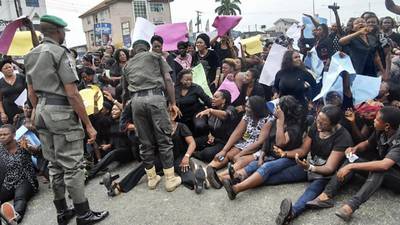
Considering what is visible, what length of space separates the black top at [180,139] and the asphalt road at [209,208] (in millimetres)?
620

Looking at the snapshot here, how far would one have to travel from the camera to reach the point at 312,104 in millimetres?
5262

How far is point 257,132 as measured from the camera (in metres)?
4.73

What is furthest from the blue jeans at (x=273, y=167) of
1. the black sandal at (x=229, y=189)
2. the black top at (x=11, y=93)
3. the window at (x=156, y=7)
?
the window at (x=156, y=7)

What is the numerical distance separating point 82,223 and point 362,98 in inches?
132

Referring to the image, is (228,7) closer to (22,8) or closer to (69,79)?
(22,8)

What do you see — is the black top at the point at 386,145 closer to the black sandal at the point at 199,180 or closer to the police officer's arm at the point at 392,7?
the black sandal at the point at 199,180

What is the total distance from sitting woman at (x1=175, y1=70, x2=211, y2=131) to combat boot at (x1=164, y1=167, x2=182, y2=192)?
105cm

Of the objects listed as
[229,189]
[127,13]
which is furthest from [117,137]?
[127,13]

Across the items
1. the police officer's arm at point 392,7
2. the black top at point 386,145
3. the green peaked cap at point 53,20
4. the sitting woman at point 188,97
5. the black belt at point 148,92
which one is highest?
the green peaked cap at point 53,20

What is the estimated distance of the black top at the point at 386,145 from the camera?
334cm

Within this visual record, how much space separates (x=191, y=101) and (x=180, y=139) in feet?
2.05

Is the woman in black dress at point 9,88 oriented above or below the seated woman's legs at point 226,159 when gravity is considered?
above

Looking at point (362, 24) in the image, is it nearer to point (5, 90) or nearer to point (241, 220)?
point (241, 220)

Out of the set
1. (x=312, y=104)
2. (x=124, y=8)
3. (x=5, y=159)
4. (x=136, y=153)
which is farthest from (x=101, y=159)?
(x=124, y=8)
